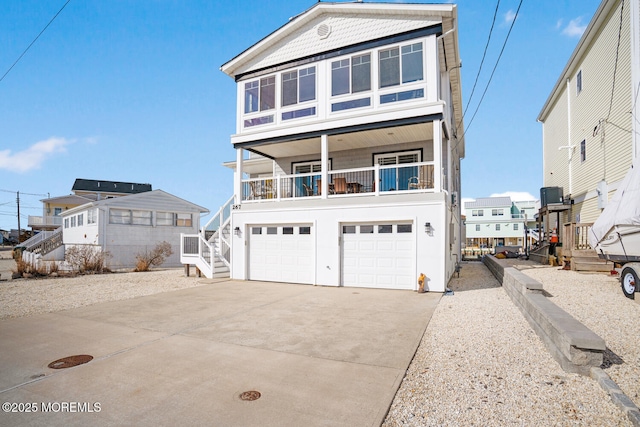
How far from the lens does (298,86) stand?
1326cm

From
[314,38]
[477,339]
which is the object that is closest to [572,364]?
[477,339]

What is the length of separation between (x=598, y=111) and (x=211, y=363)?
19.2 metres

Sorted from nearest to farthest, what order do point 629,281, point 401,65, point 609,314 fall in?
point 609,314, point 629,281, point 401,65

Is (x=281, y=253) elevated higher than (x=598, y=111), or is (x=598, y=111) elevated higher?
(x=598, y=111)

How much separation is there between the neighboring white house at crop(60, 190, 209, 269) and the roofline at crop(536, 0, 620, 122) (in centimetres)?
2515

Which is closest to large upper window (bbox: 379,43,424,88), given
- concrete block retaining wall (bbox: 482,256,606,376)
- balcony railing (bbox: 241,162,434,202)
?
balcony railing (bbox: 241,162,434,202)

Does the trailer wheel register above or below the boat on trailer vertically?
below

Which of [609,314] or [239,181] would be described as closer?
[609,314]

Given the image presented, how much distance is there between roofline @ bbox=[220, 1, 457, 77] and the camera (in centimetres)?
1085

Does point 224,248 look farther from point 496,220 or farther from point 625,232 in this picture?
point 496,220

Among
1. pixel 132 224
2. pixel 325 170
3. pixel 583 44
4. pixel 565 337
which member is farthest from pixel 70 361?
pixel 583 44

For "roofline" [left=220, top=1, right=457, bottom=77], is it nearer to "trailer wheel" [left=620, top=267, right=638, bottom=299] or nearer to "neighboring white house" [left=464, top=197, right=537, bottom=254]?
"trailer wheel" [left=620, top=267, right=638, bottom=299]

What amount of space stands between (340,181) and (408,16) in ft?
19.1

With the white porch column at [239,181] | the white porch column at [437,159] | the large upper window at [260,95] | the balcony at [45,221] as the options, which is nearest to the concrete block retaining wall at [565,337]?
the white porch column at [437,159]
